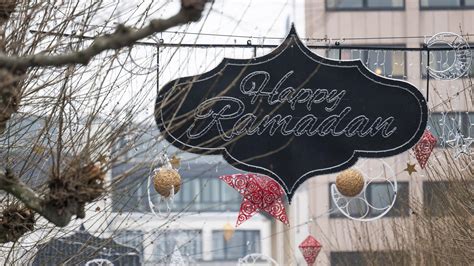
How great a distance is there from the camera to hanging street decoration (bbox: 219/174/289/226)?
17250mm

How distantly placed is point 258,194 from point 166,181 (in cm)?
113

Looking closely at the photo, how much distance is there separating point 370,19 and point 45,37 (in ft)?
116

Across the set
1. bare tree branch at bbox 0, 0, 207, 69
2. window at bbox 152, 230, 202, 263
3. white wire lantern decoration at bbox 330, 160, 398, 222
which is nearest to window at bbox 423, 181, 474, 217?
white wire lantern decoration at bbox 330, 160, 398, 222

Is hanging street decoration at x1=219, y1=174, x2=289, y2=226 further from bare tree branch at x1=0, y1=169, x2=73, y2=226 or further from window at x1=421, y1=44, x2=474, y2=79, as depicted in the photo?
bare tree branch at x1=0, y1=169, x2=73, y2=226

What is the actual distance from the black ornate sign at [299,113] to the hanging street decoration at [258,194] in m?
1.21

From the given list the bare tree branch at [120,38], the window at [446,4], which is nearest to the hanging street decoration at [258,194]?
the bare tree branch at [120,38]

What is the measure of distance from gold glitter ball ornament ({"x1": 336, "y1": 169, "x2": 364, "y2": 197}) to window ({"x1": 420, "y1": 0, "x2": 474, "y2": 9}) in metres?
29.7

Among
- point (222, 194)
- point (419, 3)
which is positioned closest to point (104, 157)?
point (419, 3)

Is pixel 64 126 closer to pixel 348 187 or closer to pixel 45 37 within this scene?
pixel 45 37

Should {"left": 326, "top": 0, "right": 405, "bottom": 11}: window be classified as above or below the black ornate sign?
above

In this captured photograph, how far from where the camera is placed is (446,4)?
47656mm

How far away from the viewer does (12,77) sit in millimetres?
9250

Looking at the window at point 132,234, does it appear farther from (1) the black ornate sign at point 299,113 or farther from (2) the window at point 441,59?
(2) the window at point 441,59

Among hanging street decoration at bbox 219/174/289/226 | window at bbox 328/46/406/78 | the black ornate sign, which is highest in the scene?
window at bbox 328/46/406/78
